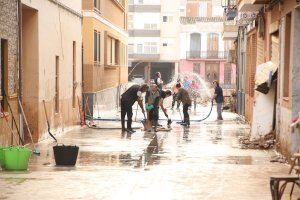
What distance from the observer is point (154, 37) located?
2940 inches

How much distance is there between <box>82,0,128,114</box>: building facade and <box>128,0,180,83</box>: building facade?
32729 mm

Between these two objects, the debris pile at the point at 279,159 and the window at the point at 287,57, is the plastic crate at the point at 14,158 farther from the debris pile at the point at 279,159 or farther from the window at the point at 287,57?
the window at the point at 287,57

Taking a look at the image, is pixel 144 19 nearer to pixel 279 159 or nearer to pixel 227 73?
pixel 227 73

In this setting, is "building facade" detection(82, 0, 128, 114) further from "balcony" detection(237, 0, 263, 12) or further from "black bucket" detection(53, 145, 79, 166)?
"black bucket" detection(53, 145, 79, 166)

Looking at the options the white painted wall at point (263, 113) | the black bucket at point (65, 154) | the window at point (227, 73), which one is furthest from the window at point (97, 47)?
the window at point (227, 73)

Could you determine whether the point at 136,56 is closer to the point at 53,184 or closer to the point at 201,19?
the point at 201,19

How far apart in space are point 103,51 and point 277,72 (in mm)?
15259

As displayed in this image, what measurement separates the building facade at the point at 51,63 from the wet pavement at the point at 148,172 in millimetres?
1135

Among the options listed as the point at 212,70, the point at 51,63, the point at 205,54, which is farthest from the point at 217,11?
the point at 51,63

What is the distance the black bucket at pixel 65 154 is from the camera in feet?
42.8

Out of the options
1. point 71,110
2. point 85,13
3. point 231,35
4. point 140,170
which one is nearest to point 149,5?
point 231,35

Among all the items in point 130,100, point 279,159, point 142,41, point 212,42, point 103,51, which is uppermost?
point 142,41

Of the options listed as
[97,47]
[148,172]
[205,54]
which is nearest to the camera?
[148,172]

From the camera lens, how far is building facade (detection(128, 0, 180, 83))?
74.2m
